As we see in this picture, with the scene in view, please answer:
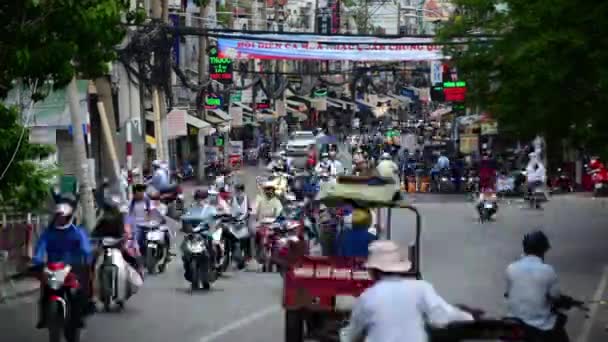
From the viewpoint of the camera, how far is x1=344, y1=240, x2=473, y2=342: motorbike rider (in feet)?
27.3

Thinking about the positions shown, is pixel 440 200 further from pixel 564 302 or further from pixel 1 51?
pixel 564 302

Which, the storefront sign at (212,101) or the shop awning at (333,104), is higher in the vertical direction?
the shop awning at (333,104)

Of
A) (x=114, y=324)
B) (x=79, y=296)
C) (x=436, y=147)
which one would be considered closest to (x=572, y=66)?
(x=114, y=324)

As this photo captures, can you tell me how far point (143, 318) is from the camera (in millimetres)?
18406

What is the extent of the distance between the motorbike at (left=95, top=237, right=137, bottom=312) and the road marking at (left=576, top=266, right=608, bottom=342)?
5992mm

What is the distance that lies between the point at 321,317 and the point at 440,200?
3175cm

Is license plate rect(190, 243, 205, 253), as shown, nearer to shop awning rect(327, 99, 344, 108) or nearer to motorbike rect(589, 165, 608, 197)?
motorbike rect(589, 165, 608, 197)

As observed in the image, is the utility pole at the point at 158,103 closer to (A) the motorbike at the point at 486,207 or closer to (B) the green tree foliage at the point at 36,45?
(A) the motorbike at the point at 486,207

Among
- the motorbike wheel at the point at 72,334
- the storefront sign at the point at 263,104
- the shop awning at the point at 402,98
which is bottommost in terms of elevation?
→ the motorbike wheel at the point at 72,334

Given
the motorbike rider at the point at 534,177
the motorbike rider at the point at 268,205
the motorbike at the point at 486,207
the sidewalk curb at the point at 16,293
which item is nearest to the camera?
the sidewalk curb at the point at 16,293

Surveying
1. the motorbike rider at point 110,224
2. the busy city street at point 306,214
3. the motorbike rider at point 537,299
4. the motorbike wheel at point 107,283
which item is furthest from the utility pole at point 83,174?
the motorbike rider at point 537,299

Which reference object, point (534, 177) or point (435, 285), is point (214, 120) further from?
point (435, 285)

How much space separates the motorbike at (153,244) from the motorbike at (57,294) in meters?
8.21

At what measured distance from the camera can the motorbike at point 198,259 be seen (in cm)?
2127
